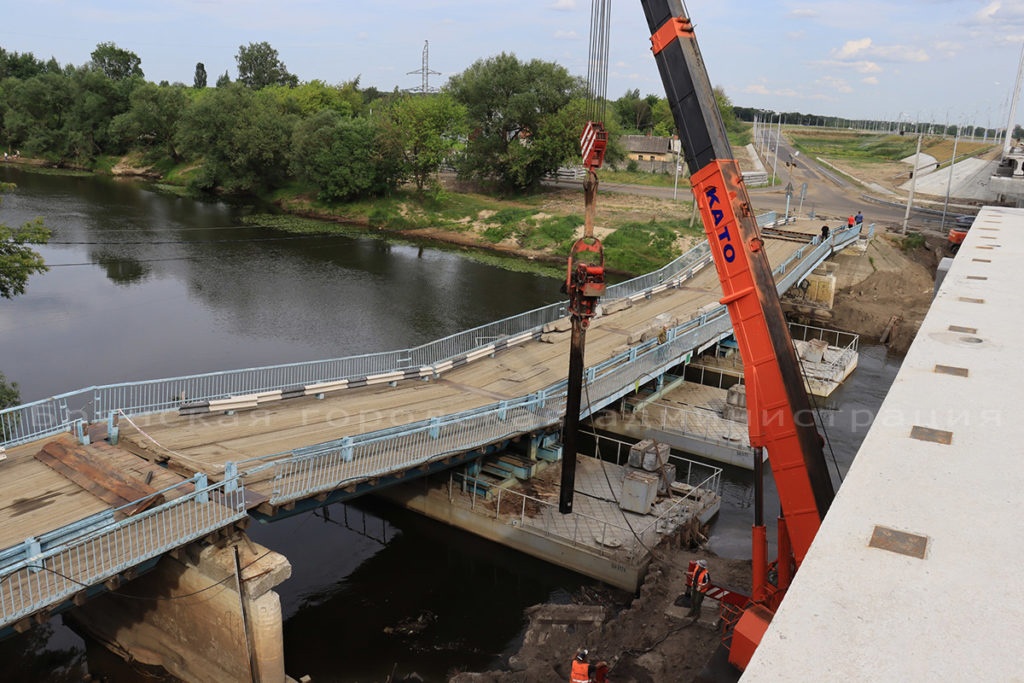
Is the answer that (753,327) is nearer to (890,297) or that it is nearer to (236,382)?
(236,382)

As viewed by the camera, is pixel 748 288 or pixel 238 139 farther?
pixel 238 139

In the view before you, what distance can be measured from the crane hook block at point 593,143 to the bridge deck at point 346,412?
926 centimetres

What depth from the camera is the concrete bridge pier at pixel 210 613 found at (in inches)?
645

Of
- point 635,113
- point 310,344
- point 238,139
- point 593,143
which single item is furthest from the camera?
point 635,113

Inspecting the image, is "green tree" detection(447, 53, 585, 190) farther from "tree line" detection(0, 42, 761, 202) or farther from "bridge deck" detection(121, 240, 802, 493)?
"bridge deck" detection(121, 240, 802, 493)

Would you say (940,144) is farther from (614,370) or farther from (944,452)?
(944,452)

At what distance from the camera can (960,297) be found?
69.6 feet

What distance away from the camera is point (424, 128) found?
8012 cm

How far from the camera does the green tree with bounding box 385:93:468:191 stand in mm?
80000

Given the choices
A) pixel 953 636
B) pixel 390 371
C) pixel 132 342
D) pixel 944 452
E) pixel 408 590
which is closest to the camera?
pixel 953 636

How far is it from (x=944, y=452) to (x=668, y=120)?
149 m

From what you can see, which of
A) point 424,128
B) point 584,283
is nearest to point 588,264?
point 584,283

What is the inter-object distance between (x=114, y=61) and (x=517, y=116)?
10170 centimetres

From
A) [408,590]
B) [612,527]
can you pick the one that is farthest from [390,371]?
[612,527]
